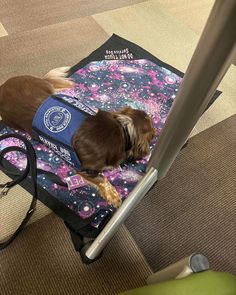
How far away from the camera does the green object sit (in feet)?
1.79

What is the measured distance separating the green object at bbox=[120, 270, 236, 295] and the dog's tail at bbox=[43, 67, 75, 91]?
36.1 inches

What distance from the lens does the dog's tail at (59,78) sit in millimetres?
1318

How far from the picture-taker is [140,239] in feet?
3.25

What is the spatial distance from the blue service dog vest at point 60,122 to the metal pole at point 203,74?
0.28 metres

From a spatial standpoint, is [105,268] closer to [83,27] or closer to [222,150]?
[222,150]

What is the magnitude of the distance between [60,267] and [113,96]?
72 cm

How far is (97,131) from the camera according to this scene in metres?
0.97

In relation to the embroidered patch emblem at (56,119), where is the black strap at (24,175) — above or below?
below

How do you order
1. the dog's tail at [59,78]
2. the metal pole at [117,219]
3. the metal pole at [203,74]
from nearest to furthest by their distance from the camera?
the metal pole at [203,74] < the metal pole at [117,219] < the dog's tail at [59,78]

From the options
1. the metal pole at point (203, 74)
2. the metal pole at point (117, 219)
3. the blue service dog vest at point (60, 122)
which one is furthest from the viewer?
the blue service dog vest at point (60, 122)

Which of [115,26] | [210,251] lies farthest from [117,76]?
[210,251]

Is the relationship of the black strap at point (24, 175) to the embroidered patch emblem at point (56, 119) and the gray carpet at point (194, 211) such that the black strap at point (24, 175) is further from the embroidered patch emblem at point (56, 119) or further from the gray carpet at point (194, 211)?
the gray carpet at point (194, 211)

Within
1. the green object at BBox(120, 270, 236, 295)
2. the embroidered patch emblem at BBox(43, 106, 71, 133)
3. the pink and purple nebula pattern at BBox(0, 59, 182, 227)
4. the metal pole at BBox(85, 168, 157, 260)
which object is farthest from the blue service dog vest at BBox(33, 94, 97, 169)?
the green object at BBox(120, 270, 236, 295)

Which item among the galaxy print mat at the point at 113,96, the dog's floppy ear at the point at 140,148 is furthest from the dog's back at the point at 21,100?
the dog's floppy ear at the point at 140,148
